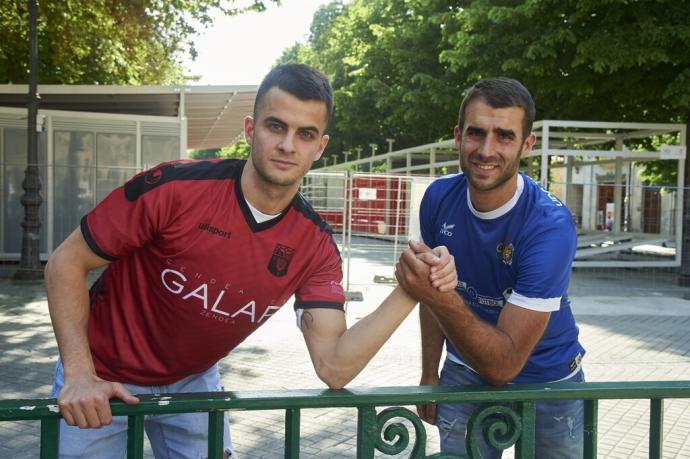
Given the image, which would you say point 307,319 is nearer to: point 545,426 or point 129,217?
point 129,217

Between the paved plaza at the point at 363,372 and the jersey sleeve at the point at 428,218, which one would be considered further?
the paved plaza at the point at 363,372

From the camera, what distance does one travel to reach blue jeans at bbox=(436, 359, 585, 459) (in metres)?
2.80

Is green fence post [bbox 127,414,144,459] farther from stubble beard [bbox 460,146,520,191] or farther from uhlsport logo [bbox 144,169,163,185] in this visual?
stubble beard [bbox 460,146,520,191]

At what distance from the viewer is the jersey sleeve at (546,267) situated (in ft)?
7.68

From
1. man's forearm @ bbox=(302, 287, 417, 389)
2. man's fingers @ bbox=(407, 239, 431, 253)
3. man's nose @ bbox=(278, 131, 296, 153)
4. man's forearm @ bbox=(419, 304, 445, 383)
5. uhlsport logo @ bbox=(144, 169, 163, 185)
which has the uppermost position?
man's nose @ bbox=(278, 131, 296, 153)

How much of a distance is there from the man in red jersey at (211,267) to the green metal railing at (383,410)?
43 centimetres

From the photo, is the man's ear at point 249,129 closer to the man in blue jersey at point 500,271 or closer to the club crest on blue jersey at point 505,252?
the man in blue jersey at point 500,271

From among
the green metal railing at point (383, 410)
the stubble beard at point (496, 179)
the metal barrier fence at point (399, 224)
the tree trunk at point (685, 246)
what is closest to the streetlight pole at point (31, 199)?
the metal barrier fence at point (399, 224)

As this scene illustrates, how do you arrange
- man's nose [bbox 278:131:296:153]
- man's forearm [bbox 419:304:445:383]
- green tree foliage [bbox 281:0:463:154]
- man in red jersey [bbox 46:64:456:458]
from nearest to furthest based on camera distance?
1. man in red jersey [bbox 46:64:456:458]
2. man's nose [bbox 278:131:296:153]
3. man's forearm [bbox 419:304:445:383]
4. green tree foliage [bbox 281:0:463:154]

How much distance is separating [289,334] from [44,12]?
33.2 ft

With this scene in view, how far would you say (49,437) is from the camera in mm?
1671

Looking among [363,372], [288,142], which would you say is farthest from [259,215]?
[363,372]

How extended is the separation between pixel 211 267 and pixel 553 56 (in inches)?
575

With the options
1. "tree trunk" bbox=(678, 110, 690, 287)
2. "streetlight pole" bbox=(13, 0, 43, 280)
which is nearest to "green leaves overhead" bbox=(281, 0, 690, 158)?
"tree trunk" bbox=(678, 110, 690, 287)
